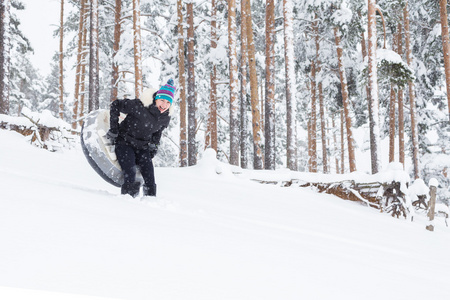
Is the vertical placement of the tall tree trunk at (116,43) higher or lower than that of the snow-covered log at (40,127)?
higher

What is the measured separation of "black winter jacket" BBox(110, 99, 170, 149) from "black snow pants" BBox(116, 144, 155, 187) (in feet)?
0.32

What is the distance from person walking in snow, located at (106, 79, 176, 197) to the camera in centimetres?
470

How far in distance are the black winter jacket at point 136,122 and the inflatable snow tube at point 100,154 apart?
0.96 feet

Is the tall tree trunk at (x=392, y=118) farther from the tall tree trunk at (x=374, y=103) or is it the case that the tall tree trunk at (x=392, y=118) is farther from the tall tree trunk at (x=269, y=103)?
the tall tree trunk at (x=269, y=103)

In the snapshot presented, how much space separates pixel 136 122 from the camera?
4.74 m

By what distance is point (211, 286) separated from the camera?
1.76m

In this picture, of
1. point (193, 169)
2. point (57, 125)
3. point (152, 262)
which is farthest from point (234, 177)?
point (152, 262)

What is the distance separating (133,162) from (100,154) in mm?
561

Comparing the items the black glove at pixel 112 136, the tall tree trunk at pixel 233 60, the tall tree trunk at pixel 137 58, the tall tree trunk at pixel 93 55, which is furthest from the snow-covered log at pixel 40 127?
the black glove at pixel 112 136

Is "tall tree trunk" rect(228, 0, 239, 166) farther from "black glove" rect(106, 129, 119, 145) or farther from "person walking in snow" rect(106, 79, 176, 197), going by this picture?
"black glove" rect(106, 129, 119, 145)

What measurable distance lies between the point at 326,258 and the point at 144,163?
3001mm

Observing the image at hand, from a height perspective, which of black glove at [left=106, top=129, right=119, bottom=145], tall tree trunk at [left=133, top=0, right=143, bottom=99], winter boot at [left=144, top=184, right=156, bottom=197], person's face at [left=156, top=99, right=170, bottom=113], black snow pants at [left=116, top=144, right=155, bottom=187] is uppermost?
tall tree trunk at [left=133, top=0, right=143, bottom=99]

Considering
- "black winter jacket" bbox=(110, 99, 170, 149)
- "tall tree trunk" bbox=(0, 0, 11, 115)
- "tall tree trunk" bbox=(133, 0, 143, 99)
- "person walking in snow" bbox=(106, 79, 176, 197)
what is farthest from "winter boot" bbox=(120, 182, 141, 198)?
"tall tree trunk" bbox=(0, 0, 11, 115)

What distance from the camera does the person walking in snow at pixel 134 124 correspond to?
470 cm
